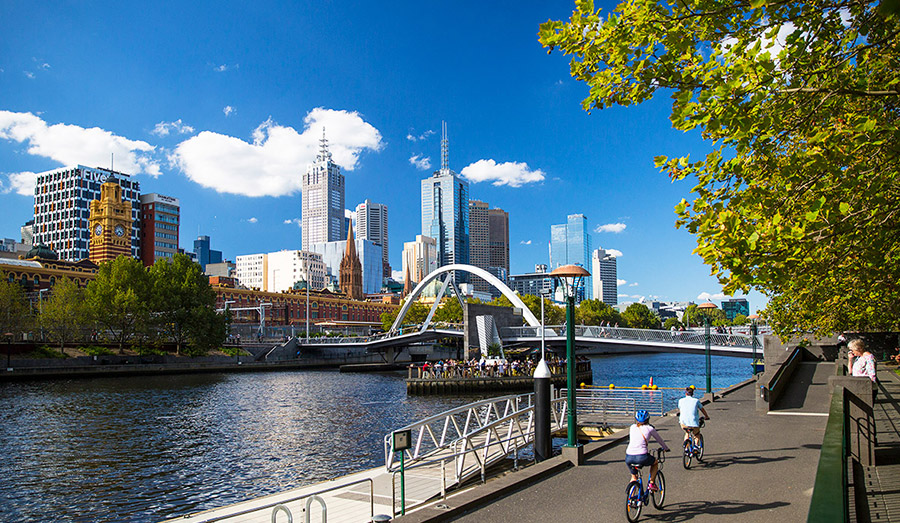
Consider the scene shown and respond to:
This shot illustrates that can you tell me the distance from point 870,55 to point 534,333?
6739cm

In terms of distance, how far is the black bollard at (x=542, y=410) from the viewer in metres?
16.5

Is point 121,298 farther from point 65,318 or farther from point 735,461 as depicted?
point 735,461

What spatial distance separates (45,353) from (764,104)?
250ft

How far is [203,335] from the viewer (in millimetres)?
83000

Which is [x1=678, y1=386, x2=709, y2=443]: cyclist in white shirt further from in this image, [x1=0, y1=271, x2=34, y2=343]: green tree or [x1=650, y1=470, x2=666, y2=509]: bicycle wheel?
[x1=0, y1=271, x2=34, y2=343]: green tree

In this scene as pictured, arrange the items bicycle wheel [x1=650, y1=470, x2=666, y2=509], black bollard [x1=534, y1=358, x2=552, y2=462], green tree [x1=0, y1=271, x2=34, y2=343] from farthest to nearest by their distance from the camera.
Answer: green tree [x1=0, y1=271, x2=34, y2=343]
black bollard [x1=534, y1=358, x2=552, y2=462]
bicycle wheel [x1=650, y1=470, x2=666, y2=509]

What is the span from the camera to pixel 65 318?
71.8 meters

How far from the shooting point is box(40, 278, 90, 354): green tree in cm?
7106

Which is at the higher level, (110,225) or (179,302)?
(110,225)

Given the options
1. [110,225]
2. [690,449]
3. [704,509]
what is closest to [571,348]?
[690,449]

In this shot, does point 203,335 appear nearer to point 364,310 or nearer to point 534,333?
point 534,333

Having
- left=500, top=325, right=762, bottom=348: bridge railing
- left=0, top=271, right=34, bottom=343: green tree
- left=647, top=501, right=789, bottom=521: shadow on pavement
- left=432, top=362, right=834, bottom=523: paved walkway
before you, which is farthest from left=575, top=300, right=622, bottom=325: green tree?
left=647, top=501, right=789, bottom=521: shadow on pavement

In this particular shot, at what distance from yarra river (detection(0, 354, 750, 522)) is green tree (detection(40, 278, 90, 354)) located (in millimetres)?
16419

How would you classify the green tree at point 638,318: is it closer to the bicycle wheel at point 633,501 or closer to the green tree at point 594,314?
the green tree at point 594,314
